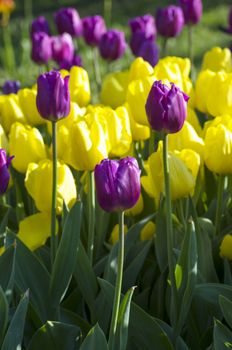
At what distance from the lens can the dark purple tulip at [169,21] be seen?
306cm

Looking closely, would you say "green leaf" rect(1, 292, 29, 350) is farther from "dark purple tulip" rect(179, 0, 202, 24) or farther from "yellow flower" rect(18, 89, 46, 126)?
"dark purple tulip" rect(179, 0, 202, 24)

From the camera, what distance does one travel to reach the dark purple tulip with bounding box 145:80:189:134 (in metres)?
1.43

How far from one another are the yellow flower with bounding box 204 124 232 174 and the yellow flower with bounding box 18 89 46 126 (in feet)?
2.01

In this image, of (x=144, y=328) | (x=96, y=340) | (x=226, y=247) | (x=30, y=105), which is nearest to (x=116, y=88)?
(x=30, y=105)

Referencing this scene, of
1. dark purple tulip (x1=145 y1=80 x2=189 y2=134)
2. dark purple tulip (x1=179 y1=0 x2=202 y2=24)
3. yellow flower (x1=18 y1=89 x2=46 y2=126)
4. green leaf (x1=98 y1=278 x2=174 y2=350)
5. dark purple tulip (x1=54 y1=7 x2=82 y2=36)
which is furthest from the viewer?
dark purple tulip (x1=54 y1=7 x2=82 y2=36)

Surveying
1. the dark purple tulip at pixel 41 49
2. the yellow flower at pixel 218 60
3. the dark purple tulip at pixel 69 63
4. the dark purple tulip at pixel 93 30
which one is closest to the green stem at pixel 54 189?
the yellow flower at pixel 218 60

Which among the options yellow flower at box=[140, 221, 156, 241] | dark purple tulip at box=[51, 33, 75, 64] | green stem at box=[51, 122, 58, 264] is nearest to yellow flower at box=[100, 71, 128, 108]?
yellow flower at box=[140, 221, 156, 241]

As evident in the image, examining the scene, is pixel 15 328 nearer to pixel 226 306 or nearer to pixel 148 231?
pixel 226 306

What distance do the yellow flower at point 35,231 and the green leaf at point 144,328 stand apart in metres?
0.32

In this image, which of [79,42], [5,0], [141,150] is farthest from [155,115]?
[79,42]

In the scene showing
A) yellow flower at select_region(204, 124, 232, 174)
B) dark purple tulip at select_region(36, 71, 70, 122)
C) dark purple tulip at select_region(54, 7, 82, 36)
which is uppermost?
dark purple tulip at select_region(36, 71, 70, 122)

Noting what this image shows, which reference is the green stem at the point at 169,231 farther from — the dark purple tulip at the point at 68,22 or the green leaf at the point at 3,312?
the dark purple tulip at the point at 68,22

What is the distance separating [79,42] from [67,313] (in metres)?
4.77

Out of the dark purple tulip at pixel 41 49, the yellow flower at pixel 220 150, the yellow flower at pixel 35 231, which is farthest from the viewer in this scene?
the dark purple tulip at pixel 41 49
